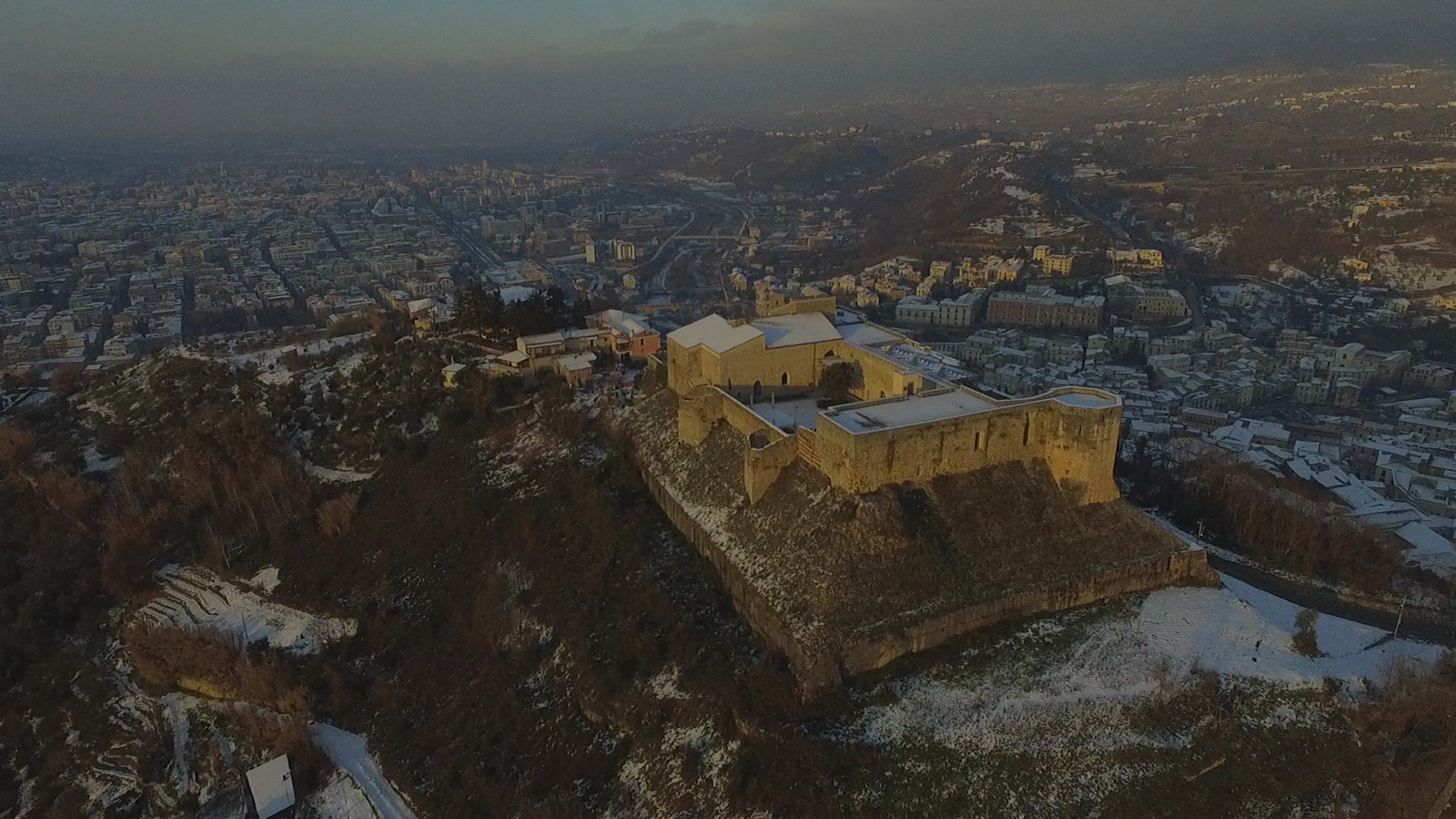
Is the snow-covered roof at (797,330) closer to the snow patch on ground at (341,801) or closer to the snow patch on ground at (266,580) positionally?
the snow patch on ground at (341,801)

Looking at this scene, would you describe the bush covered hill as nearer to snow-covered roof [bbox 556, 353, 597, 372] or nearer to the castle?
snow-covered roof [bbox 556, 353, 597, 372]

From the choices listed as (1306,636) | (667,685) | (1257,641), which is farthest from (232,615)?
(1306,636)

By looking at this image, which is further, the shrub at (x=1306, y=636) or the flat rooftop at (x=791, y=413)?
the flat rooftop at (x=791, y=413)

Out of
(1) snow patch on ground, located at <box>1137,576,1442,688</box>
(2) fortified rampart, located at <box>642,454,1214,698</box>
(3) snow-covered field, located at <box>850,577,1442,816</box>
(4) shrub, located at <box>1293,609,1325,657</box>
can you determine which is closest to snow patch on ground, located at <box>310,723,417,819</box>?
(2) fortified rampart, located at <box>642,454,1214,698</box>

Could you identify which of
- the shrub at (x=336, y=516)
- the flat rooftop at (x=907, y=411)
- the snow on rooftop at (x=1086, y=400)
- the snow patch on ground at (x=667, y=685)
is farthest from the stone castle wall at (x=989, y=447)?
the shrub at (x=336, y=516)

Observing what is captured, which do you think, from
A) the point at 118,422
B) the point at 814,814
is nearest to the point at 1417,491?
the point at 814,814

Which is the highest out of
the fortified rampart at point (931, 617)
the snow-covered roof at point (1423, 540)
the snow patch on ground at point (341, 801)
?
the fortified rampart at point (931, 617)

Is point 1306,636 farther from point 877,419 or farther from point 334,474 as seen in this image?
point 334,474
